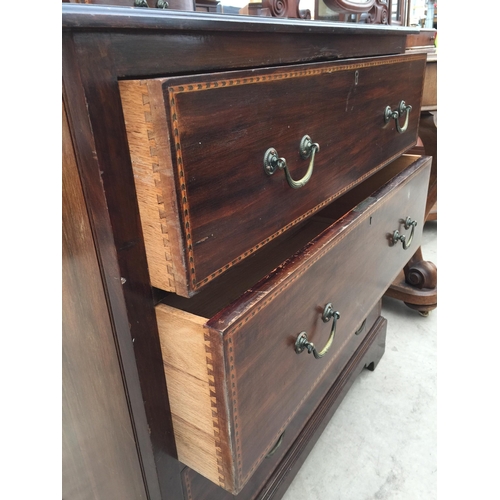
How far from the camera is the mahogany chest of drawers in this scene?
1.04 ft

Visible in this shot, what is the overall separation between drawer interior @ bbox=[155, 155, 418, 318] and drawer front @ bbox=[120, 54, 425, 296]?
0.26 ft

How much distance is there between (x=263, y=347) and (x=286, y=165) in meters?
0.18

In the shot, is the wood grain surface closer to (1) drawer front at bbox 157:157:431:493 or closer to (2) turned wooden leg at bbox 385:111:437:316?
(1) drawer front at bbox 157:157:431:493

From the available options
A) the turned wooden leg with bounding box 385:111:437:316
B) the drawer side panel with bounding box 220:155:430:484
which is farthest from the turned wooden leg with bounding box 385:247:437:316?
the drawer side panel with bounding box 220:155:430:484

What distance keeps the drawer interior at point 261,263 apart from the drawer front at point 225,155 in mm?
78

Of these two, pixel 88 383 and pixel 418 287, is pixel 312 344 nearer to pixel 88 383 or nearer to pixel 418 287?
pixel 88 383

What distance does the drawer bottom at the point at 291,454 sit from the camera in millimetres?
548

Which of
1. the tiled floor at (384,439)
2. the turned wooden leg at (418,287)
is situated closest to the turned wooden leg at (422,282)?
the turned wooden leg at (418,287)

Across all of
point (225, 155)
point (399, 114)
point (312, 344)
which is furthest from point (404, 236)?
point (225, 155)

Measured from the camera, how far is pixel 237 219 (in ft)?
1.28

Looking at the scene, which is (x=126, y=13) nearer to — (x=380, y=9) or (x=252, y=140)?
(x=252, y=140)

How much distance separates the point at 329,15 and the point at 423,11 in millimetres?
1354

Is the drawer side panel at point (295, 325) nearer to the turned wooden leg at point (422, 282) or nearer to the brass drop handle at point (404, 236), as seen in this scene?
the brass drop handle at point (404, 236)

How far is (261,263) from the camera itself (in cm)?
72
